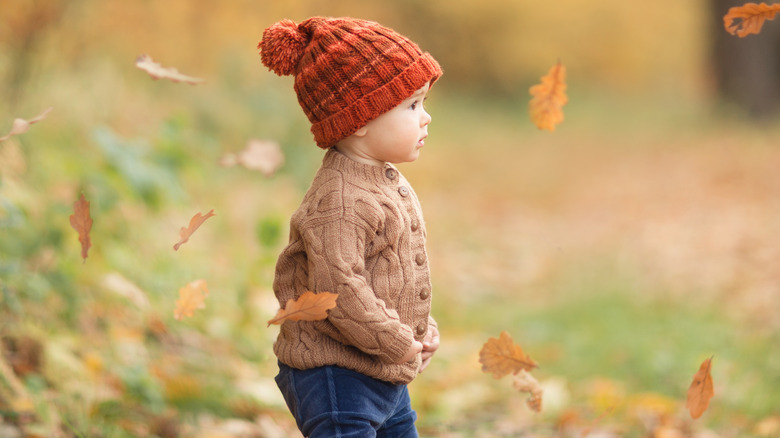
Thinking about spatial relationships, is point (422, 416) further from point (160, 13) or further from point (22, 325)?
point (160, 13)

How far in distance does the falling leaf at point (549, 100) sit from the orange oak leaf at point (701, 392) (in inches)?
26.0

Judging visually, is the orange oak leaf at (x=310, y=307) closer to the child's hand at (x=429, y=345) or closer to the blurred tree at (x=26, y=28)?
the child's hand at (x=429, y=345)

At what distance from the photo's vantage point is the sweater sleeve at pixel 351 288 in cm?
153

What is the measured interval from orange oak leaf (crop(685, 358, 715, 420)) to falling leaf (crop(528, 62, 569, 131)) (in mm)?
661

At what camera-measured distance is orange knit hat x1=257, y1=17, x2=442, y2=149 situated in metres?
1.56

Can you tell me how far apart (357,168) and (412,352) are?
40 centimetres

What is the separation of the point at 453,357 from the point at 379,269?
2.32 meters

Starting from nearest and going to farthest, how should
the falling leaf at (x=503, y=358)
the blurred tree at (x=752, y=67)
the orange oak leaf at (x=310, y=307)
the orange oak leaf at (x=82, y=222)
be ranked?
the orange oak leaf at (x=310, y=307) < the orange oak leaf at (x=82, y=222) < the falling leaf at (x=503, y=358) < the blurred tree at (x=752, y=67)

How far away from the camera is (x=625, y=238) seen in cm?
643

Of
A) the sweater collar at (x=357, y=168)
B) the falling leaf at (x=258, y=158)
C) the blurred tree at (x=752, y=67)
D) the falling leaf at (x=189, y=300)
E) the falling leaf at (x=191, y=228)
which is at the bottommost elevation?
the falling leaf at (x=189, y=300)

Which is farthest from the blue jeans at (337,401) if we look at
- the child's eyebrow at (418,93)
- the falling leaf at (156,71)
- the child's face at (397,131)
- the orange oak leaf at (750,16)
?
the orange oak leaf at (750,16)

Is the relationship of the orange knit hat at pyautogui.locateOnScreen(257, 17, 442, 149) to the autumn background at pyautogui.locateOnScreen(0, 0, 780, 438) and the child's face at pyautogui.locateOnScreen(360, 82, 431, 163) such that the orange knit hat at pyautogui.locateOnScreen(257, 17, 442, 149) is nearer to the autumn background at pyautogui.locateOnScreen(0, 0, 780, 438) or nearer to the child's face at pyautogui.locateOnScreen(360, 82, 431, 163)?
the child's face at pyautogui.locateOnScreen(360, 82, 431, 163)

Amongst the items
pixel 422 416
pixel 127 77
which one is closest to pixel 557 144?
pixel 127 77

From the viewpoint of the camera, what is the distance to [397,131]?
1610 millimetres
